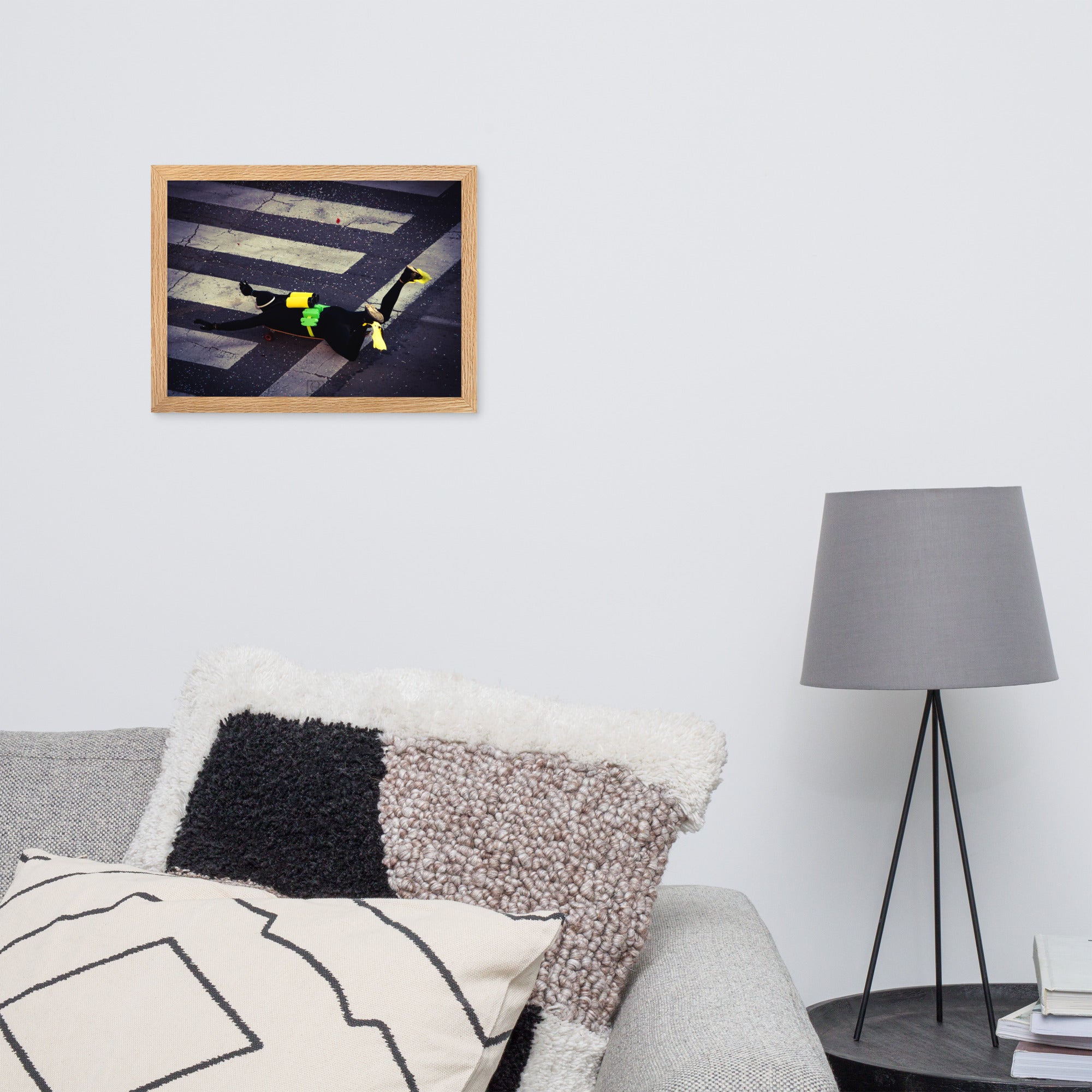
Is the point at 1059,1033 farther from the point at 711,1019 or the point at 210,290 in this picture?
the point at 210,290

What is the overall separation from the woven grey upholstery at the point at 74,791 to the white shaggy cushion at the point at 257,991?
0.25 m

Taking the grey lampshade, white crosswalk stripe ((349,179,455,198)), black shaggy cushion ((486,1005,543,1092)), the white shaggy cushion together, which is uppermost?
white crosswalk stripe ((349,179,455,198))

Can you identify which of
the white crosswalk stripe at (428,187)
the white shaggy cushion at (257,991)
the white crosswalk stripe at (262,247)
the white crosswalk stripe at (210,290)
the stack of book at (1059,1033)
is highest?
the white crosswalk stripe at (428,187)

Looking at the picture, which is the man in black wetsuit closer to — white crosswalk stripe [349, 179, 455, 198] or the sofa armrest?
white crosswalk stripe [349, 179, 455, 198]

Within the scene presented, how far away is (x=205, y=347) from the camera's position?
181 cm

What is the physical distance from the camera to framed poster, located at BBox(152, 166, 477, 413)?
179cm

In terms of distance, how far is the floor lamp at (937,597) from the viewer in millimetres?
1244

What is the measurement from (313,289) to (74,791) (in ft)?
3.42

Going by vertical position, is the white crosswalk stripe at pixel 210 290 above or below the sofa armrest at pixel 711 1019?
above

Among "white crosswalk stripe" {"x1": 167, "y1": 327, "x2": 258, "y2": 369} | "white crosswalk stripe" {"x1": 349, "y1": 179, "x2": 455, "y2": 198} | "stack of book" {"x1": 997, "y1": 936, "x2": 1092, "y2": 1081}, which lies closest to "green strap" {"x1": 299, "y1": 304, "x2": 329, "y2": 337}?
"white crosswalk stripe" {"x1": 167, "y1": 327, "x2": 258, "y2": 369}

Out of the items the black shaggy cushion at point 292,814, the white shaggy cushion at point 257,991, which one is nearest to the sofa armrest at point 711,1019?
Answer: the white shaggy cushion at point 257,991

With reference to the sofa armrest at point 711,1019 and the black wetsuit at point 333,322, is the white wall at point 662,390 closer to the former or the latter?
the black wetsuit at point 333,322

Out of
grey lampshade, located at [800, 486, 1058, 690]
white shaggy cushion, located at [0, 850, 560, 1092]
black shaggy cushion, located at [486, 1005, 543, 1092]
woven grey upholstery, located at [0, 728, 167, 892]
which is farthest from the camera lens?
grey lampshade, located at [800, 486, 1058, 690]

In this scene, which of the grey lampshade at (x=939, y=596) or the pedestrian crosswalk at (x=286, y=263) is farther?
the pedestrian crosswalk at (x=286, y=263)
